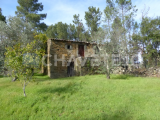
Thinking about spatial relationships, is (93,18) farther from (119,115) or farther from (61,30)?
(119,115)

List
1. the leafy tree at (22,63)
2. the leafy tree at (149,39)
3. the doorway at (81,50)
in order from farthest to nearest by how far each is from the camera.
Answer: the doorway at (81,50)
the leafy tree at (149,39)
the leafy tree at (22,63)

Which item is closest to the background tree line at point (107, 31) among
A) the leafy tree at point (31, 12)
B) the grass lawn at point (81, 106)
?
the leafy tree at point (31, 12)

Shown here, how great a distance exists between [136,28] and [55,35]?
18.4 meters

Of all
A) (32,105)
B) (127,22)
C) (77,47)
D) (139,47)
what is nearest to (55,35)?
(77,47)

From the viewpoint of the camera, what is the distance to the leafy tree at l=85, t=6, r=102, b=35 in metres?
24.1

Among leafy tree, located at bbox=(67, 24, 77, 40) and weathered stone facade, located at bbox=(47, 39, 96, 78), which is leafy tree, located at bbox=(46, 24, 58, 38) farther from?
weathered stone facade, located at bbox=(47, 39, 96, 78)

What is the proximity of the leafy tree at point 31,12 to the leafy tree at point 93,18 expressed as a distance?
30.7 feet

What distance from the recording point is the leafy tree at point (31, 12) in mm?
20453

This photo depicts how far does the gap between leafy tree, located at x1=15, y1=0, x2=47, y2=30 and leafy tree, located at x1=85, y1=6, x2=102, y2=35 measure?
9355 mm

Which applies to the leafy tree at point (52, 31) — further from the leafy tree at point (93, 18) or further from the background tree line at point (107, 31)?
the leafy tree at point (93, 18)

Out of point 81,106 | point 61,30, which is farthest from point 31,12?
A: point 81,106

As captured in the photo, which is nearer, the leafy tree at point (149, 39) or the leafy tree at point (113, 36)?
the leafy tree at point (113, 36)

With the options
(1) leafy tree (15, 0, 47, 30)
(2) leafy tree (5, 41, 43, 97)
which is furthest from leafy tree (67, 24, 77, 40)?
(2) leafy tree (5, 41, 43, 97)

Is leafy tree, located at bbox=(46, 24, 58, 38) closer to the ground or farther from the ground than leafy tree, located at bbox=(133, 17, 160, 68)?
farther from the ground
